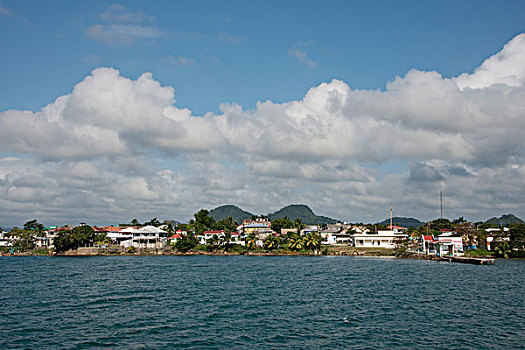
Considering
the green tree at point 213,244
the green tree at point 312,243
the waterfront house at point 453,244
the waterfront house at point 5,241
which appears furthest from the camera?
the waterfront house at point 5,241

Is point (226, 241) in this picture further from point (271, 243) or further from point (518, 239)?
point (518, 239)

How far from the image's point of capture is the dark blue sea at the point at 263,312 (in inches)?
1264

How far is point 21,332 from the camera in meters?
34.6

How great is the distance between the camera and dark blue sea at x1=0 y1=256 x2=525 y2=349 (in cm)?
3209

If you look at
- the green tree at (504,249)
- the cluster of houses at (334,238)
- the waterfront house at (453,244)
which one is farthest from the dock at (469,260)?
the green tree at (504,249)

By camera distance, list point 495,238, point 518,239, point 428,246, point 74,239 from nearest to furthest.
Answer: point 518,239 → point 495,238 → point 428,246 → point 74,239

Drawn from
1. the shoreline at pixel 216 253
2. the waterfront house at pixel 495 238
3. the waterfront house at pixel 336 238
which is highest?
the waterfront house at pixel 495 238

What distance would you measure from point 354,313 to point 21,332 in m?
31.1

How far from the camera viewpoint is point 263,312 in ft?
139

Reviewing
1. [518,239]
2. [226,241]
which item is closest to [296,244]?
[226,241]

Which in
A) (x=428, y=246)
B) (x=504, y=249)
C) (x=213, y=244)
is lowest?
(x=504, y=249)

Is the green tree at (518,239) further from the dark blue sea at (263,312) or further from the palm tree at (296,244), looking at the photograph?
the palm tree at (296,244)

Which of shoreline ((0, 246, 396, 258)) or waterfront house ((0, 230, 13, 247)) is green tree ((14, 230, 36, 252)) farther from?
waterfront house ((0, 230, 13, 247))

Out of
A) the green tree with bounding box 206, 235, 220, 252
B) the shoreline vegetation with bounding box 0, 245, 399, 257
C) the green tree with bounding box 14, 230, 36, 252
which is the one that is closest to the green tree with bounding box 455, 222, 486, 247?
the shoreline vegetation with bounding box 0, 245, 399, 257
